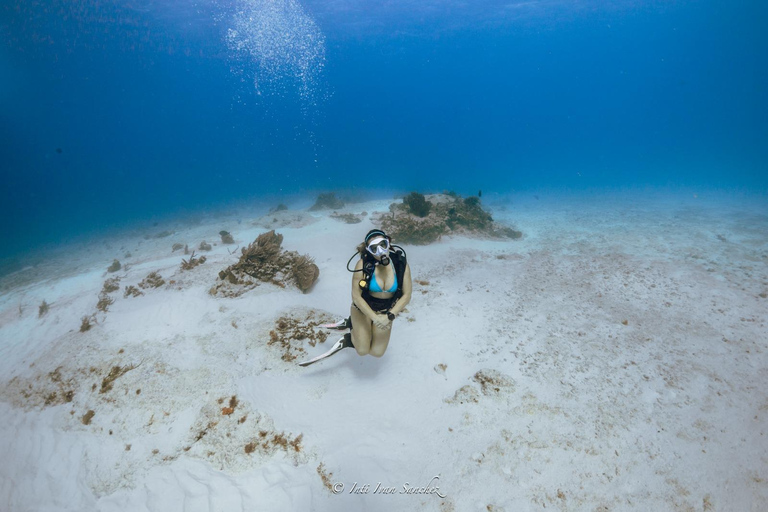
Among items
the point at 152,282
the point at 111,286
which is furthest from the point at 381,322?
the point at 111,286

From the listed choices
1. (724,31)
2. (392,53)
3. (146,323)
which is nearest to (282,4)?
(146,323)

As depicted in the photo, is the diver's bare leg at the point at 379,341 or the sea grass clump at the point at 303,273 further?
the sea grass clump at the point at 303,273

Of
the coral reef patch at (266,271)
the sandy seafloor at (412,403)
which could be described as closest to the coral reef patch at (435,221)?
the sandy seafloor at (412,403)

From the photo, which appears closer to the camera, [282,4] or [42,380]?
[42,380]

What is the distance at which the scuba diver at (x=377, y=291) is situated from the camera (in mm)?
4086

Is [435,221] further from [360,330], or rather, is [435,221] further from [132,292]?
[132,292]

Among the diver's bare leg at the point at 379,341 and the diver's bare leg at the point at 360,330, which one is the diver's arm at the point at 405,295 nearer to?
the diver's bare leg at the point at 379,341

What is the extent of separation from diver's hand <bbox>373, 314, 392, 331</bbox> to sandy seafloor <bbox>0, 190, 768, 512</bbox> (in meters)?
1.15

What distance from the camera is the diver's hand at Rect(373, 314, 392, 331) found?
4.18 meters

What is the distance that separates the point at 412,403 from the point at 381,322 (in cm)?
137

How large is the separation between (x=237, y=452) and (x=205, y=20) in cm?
7216

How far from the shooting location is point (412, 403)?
13.8 ft

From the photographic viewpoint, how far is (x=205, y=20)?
49500 mm

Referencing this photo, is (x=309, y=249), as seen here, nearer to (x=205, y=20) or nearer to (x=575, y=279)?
(x=575, y=279)
